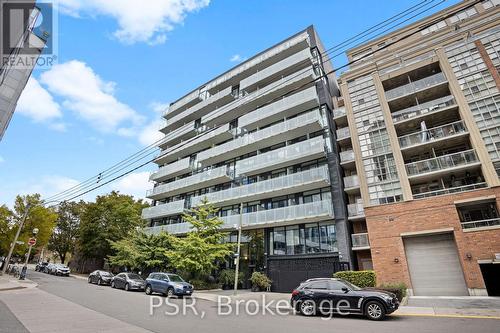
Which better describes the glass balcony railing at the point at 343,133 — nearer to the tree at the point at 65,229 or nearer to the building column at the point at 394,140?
the building column at the point at 394,140

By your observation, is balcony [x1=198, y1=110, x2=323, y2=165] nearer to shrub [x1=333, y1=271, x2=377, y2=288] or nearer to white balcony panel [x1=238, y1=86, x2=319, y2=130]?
white balcony panel [x1=238, y1=86, x2=319, y2=130]

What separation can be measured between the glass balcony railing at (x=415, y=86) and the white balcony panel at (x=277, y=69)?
329 inches

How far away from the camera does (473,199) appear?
16.8 m

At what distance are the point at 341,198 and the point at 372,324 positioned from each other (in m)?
12.8

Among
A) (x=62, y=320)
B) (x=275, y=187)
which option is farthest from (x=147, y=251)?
(x=62, y=320)

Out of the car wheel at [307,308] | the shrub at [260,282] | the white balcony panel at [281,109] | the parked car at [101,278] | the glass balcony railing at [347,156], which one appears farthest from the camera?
the white balcony panel at [281,109]

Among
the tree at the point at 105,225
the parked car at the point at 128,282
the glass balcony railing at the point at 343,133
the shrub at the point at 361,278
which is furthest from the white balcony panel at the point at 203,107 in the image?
the shrub at the point at 361,278

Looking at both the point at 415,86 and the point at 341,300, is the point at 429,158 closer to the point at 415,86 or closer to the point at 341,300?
the point at 415,86

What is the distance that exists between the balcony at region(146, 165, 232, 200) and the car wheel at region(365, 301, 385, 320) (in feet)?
64.1

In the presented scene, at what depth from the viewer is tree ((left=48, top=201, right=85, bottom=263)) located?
51188 mm

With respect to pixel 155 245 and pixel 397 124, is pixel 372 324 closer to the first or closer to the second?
pixel 397 124

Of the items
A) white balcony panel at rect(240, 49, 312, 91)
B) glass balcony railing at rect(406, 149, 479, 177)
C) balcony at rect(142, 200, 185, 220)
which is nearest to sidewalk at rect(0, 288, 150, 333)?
balcony at rect(142, 200, 185, 220)

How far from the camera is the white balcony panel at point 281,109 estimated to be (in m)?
24.5

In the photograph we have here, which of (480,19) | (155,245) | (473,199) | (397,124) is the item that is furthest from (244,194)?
(480,19)
